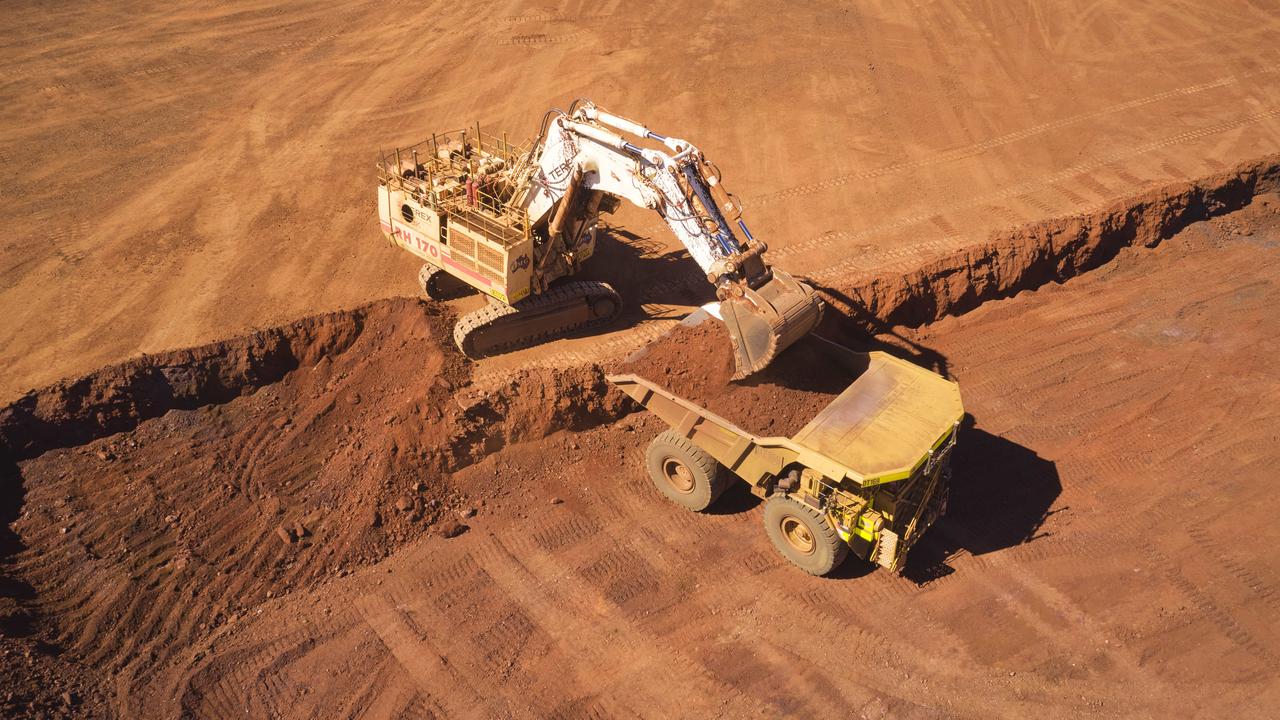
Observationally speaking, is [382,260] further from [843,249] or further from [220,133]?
[843,249]

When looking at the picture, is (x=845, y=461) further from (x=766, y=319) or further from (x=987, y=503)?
(x=987, y=503)

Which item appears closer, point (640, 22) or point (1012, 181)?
point (1012, 181)

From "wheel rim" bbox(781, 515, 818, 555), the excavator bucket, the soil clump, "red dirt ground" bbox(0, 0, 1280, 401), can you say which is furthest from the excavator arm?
"red dirt ground" bbox(0, 0, 1280, 401)

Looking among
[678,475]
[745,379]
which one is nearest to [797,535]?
[678,475]

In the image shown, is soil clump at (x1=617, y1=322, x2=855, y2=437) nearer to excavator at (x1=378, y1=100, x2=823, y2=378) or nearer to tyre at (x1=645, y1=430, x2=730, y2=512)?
excavator at (x1=378, y1=100, x2=823, y2=378)

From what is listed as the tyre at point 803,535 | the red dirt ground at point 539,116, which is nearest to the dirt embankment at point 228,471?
the red dirt ground at point 539,116

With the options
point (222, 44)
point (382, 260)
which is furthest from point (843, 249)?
point (222, 44)
